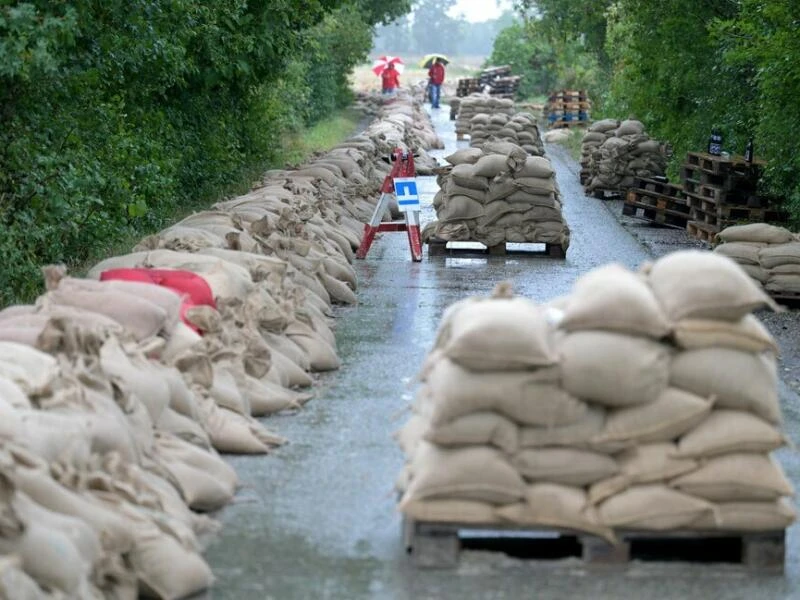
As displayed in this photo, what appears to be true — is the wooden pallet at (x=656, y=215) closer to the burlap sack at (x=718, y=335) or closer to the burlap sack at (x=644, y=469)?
the burlap sack at (x=718, y=335)

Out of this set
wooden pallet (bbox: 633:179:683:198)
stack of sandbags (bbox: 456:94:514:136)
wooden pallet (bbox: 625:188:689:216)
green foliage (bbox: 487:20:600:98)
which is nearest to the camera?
wooden pallet (bbox: 625:188:689:216)

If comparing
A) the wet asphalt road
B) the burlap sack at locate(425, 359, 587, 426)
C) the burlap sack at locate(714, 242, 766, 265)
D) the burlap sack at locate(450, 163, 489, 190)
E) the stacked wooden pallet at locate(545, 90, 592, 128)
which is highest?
the burlap sack at locate(425, 359, 587, 426)

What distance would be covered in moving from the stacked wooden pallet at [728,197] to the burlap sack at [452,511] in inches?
430

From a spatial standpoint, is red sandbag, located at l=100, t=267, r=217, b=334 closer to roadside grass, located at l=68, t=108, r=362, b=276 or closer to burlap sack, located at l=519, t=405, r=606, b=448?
burlap sack, located at l=519, t=405, r=606, b=448

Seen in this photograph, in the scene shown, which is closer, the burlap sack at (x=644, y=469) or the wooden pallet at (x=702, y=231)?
the burlap sack at (x=644, y=469)

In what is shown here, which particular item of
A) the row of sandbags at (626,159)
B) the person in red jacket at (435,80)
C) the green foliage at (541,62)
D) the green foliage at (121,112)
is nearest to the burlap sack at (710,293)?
the green foliage at (121,112)

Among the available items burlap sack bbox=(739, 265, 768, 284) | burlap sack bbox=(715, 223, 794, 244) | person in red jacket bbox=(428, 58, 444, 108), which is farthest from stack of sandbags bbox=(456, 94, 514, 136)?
burlap sack bbox=(739, 265, 768, 284)

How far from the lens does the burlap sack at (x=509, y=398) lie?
6.01 metres

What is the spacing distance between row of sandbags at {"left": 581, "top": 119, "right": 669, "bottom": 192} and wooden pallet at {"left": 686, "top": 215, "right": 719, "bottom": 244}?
5302 millimetres

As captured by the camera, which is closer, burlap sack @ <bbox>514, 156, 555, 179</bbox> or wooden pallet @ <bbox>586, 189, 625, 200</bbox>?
burlap sack @ <bbox>514, 156, 555, 179</bbox>

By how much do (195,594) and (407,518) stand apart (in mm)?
954

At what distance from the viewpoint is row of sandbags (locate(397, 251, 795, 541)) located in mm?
6020

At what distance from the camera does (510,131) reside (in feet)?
94.7

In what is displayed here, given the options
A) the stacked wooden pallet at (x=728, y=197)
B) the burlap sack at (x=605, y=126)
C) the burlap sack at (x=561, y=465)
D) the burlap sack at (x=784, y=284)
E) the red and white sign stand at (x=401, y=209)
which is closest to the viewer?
the burlap sack at (x=561, y=465)
